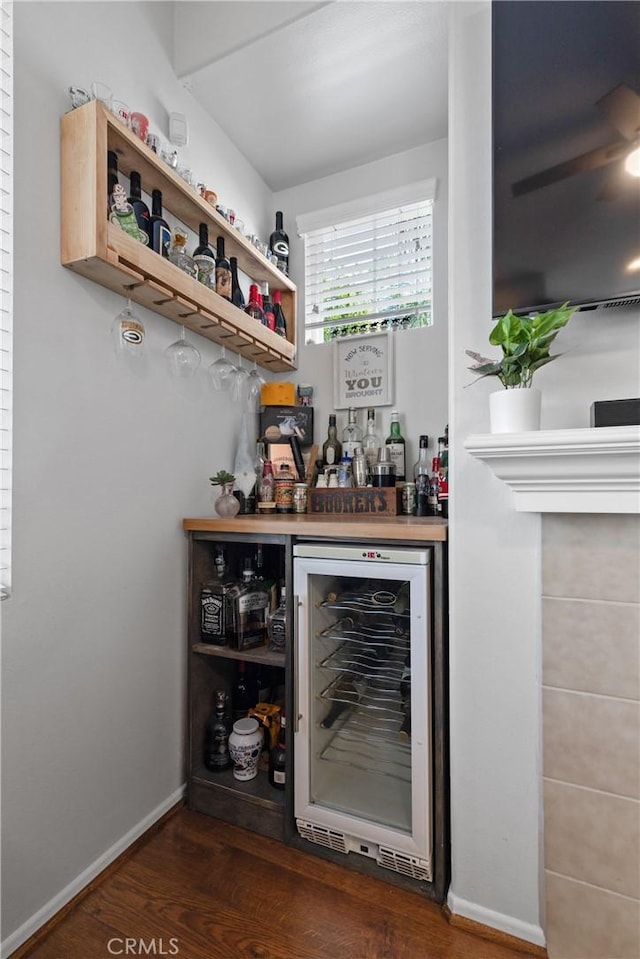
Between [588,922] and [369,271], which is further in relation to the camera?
[369,271]

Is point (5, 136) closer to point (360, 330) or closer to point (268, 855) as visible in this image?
point (360, 330)

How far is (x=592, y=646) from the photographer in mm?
953

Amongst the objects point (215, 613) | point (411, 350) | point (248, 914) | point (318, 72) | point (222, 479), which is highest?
point (318, 72)

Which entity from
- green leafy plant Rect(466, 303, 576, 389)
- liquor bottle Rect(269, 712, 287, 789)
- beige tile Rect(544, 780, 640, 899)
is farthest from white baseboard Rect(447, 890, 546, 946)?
green leafy plant Rect(466, 303, 576, 389)

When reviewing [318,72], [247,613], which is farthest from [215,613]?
[318,72]

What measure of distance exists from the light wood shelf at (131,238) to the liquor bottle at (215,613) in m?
0.96

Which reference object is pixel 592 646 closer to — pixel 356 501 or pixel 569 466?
pixel 569 466

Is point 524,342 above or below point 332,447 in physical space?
above

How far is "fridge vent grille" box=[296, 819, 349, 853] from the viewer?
123 cm

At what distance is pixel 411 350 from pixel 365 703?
142 cm

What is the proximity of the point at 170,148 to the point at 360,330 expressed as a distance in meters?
1.00

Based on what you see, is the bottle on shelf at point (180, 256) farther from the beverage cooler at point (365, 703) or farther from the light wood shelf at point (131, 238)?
the beverage cooler at point (365, 703)

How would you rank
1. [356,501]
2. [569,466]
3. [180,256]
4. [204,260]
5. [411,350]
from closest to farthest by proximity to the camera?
[569,466] < [180,256] < [204,260] < [356,501] < [411,350]

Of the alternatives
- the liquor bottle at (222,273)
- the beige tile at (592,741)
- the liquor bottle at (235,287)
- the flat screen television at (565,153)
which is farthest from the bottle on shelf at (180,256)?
the beige tile at (592,741)
